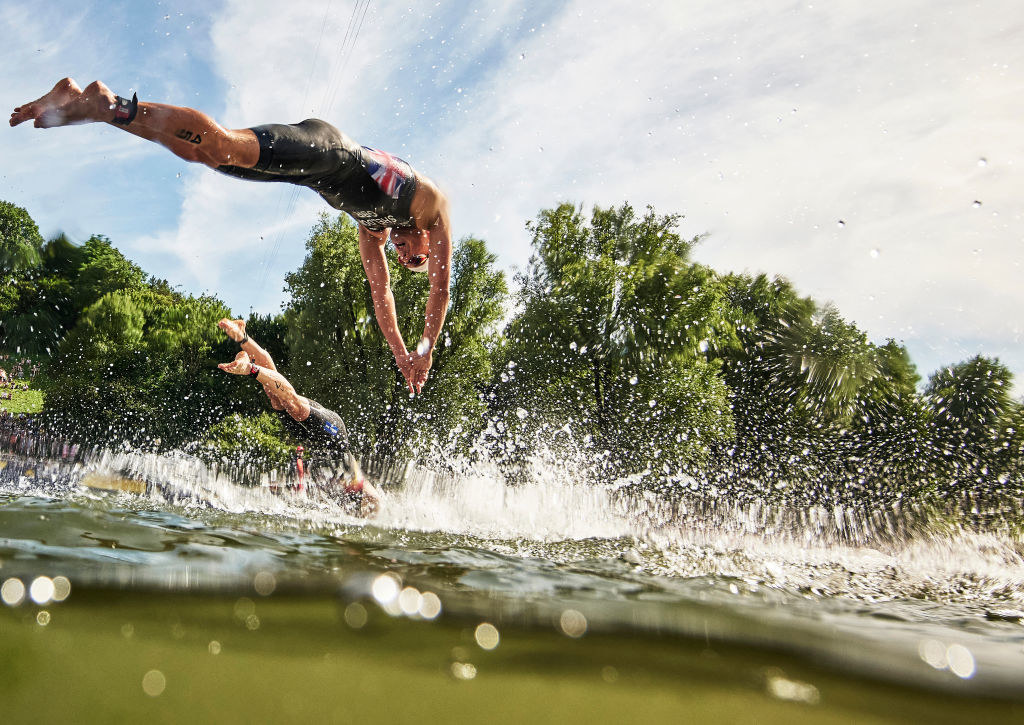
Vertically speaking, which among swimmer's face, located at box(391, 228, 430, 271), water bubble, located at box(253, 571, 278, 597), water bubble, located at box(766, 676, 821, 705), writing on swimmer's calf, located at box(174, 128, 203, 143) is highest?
swimmer's face, located at box(391, 228, 430, 271)

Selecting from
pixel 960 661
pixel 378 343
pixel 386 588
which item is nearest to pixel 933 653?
pixel 960 661

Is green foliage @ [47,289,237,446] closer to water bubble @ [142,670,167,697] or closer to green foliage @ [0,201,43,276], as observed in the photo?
green foliage @ [0,201,43,276]

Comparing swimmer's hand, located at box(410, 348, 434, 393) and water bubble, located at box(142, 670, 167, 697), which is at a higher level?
swimmer's hand, located at box(410, 348, 434, 393)

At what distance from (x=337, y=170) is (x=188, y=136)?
3.08ft

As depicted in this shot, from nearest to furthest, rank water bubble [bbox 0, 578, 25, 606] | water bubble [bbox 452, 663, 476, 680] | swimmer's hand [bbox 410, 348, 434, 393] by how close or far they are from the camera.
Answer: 1. water bubble [bbox 452, 663, 476, 680]
2. water bubble [bbox 0, 578, 25, 606]
3. swimmer's hand [bbox 410, 348, 434, 393]

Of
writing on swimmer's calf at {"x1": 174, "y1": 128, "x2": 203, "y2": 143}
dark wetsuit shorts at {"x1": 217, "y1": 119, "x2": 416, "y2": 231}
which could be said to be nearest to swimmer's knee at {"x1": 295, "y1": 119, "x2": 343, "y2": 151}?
dark wetsuit shorts at {"x1": 217, "y1": 119, "x2": 416, "y2": 231}

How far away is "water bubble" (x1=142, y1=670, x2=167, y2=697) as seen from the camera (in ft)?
3.29

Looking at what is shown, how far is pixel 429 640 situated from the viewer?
1364mm

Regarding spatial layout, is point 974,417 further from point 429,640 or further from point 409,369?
point 429,640

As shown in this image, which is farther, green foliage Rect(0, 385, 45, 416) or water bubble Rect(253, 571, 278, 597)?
green foliage Rect(0, 385, 45, 416)

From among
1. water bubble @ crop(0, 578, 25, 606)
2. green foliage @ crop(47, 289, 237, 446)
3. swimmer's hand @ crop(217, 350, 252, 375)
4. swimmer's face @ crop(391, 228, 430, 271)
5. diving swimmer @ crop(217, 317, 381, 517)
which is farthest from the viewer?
green foliage @ crop(47, 289, 237, 446)

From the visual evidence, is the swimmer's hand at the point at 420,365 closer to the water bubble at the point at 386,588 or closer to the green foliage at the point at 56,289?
the water bubble at the point at 386,588

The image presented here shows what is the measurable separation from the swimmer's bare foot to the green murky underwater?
74.7 inches

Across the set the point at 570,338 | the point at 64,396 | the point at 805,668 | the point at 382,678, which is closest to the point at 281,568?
the point at 382,678
